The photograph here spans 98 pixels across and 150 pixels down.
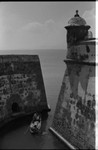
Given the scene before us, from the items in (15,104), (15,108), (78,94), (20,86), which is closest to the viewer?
(78,94)

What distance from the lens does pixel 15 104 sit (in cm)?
2544

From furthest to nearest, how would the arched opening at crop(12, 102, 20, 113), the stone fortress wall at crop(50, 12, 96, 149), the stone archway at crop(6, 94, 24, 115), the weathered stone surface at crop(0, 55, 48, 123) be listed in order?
the arched opening at crop(12, 102, 20, 113) → the stone archway at crop(6, 94, 24, 115) → the weathered stone surface at crop(0, 55, 48, 123) → the stone fortress wall at crop(50, 12, 96, 149)

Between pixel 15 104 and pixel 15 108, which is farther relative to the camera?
pixel 15 108

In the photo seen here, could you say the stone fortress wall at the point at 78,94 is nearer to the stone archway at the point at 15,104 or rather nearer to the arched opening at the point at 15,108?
the stone archway at the point at 15,104

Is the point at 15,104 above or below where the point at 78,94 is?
below

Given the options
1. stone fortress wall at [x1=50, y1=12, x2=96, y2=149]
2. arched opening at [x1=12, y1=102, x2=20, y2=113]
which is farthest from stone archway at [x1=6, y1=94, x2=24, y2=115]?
stone fortress wall at [x1=50, y1=12, x2=96, y2=149]

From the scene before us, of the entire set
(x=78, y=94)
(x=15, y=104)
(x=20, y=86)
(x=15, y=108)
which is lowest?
(x=15, y=108)

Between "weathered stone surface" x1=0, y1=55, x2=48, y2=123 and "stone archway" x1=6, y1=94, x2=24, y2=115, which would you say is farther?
"stone archway" x1=6, y1=94, x2=24, y2=115

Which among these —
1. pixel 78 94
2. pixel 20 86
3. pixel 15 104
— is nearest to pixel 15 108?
pixel 15 104

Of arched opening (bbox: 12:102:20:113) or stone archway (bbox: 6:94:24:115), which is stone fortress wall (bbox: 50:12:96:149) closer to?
stone archway (bbox: 6:94:24:115)

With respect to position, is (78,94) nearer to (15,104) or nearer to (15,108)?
(15,104)

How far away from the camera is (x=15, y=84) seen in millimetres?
25469

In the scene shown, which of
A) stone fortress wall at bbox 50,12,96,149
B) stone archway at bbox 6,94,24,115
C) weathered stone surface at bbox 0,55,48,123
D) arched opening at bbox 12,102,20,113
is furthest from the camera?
arched opening at bbox 12,102,20,113

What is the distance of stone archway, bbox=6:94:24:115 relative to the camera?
964 inches
